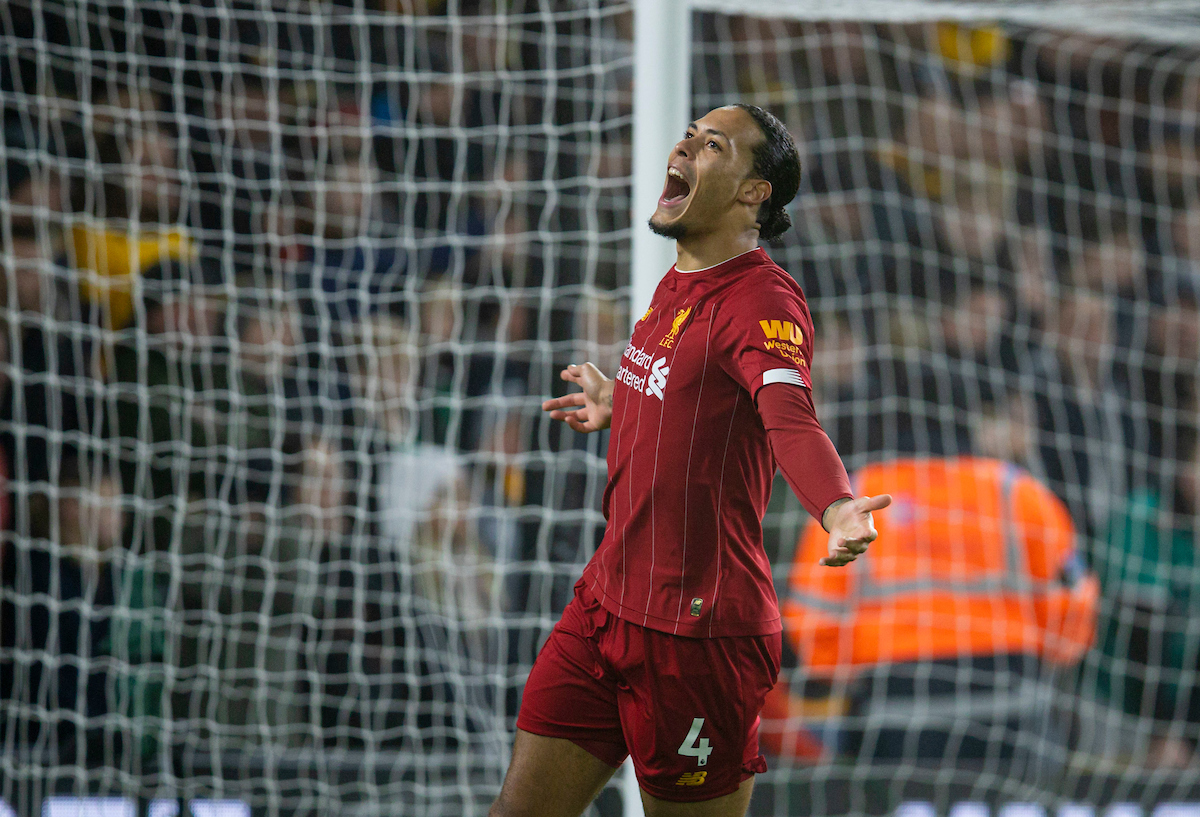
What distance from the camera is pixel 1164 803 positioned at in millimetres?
3621

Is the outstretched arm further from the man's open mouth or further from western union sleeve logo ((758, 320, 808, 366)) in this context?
the man's open mouth

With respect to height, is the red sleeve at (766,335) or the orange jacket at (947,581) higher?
the red sleeve at (766,335)

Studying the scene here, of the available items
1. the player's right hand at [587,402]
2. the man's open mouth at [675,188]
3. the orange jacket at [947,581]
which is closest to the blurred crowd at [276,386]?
the orange jacket at [947,581]

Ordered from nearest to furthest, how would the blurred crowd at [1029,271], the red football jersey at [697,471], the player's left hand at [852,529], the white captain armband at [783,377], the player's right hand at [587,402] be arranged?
1. the player's left hand at [852,529]
2. the white captain armband at [783,377]
3. the red football jersey at [697,471]
4. the player's right hand at [587,402]
5. the blurred crowd at [1029,271]

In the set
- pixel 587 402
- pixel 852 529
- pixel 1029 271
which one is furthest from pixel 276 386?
pixel 1029 271

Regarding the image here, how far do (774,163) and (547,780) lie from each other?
1058 millimetres

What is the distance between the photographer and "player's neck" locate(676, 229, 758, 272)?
180cm

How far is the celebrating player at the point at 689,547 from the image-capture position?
174 cm

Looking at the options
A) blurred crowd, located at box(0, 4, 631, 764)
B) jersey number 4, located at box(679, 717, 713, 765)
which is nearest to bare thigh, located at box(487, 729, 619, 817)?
jersey number 4, located at box(679, 717, 713, 765)

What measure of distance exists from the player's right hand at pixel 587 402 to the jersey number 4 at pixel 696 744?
1.79 feet

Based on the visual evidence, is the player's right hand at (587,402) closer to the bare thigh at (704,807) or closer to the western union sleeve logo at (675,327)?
the western union sleeve logo at (675,327)

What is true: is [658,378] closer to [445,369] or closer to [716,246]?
[716,246]

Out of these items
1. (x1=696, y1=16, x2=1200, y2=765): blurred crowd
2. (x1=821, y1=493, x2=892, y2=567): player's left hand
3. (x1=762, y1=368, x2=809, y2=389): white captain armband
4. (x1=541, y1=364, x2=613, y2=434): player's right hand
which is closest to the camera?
(x1=821, y1=493, x2=892, y2=567): player's left hand

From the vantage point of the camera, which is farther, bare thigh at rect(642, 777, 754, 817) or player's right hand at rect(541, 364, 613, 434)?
player's right hand at rect(541, 364, 613, 434)
